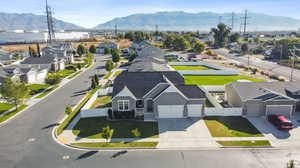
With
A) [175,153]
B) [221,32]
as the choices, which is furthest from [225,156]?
[221,32]

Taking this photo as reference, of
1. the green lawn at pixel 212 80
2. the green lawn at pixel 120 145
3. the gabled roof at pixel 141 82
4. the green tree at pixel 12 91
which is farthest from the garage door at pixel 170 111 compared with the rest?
the green tree at pixel 12 91

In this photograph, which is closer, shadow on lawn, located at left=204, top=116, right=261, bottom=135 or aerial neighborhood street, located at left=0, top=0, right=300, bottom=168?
aerial neighborhood street, located at left=0, top=0, right=300, bottom=168

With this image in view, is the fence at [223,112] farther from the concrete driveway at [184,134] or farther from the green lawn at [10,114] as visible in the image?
the green lawn at [10,114]

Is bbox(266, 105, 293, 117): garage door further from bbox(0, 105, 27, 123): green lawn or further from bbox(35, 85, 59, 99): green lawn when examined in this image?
bbox(35, 85, 59, 99): green lawn

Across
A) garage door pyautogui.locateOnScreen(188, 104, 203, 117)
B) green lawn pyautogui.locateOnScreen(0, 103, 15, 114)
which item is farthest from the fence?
green lawn pyautogui.locateOnScreen(0, 103, 15, 114)

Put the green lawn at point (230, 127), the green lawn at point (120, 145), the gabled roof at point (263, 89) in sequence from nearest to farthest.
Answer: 1. the green lawn at point (120, 145)
2. the green lawn at point (230, 127)
3. the gabled roof at point (263, 89)
